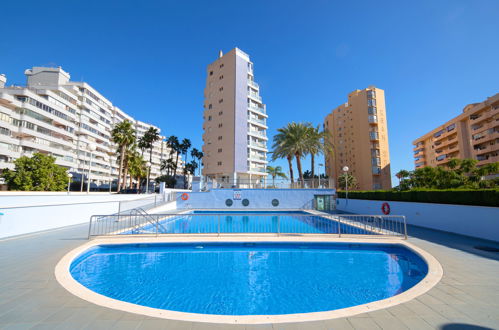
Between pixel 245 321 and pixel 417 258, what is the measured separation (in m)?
7.37

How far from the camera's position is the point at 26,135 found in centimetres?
4047

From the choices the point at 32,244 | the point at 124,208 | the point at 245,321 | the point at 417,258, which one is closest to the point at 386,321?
the point at 245,321

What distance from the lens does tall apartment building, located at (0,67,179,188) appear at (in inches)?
1508

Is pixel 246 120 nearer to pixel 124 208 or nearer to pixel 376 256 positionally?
pixel 124 208

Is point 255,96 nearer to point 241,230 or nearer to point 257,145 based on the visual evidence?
point 257,145

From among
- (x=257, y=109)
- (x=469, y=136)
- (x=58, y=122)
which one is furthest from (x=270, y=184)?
(x=469, y=136)

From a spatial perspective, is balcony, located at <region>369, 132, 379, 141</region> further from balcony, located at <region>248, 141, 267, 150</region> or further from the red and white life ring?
the red and white life ring

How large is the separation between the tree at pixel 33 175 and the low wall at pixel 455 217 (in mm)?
46007

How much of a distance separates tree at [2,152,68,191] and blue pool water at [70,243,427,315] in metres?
35.4

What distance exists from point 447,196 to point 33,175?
159 ft

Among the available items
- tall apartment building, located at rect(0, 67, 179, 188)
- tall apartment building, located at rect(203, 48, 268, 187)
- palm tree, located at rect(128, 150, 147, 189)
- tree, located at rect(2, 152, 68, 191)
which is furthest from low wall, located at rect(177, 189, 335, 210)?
palm tree, located at rect(128, 150, 147, 189)

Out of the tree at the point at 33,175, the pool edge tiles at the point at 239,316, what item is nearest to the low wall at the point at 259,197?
the pool edge tiles at the point at 239,316

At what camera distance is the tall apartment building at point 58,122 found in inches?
1508

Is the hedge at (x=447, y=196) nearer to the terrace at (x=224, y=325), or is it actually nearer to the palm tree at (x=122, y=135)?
the terrace at (x=224, y=325)
